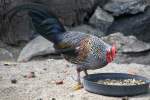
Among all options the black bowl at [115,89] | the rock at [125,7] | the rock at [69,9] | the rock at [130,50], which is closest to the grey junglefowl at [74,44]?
the black bowl at [115,89]

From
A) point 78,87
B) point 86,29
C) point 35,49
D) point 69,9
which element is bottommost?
point 78,87

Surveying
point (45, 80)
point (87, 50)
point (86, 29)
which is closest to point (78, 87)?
point (87, 50)

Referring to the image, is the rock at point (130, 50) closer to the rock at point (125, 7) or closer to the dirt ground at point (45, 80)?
the dirt ground at point (45, 80)

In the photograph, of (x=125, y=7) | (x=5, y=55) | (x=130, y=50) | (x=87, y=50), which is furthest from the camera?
(x=125, y=7)

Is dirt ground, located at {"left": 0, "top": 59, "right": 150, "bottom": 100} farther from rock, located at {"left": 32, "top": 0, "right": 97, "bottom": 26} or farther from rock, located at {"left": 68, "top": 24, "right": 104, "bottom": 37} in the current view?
rock, located at {"left": 32, "top": 0, "right": 97, "bottom": 26}

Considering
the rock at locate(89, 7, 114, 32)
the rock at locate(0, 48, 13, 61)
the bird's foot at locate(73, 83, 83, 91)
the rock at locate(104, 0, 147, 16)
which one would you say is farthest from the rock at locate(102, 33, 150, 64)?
the bird's foot at locate(73, 83, 83, 91)

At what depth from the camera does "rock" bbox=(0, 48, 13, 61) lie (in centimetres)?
1012

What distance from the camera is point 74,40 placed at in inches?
279

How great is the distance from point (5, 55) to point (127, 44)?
8.16 feet

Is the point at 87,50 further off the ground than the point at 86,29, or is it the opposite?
the point at 86,29

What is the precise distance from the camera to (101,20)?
36.9ft

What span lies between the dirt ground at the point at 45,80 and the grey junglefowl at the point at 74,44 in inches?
15.5

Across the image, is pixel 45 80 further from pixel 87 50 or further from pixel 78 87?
pixel 87 50

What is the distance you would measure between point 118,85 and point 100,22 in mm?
4577
